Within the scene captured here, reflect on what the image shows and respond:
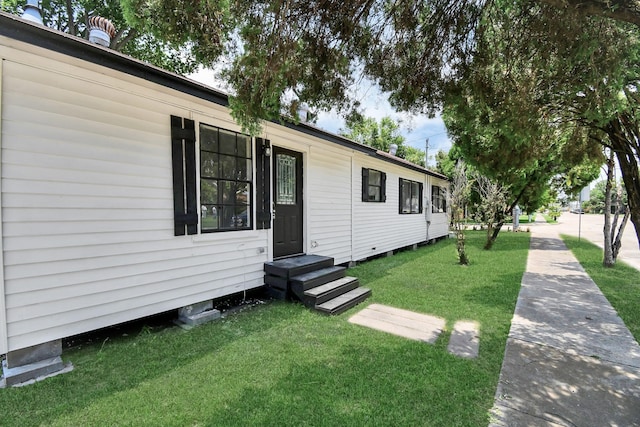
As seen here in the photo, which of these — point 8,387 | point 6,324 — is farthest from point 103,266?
point 8,387

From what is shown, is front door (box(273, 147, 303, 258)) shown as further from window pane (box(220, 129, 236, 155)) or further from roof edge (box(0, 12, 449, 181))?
roof edge (box(0, 12, 449, 181))

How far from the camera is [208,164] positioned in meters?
4.08

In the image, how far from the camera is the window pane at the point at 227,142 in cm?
429

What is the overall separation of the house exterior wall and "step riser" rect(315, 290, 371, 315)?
1301 mm

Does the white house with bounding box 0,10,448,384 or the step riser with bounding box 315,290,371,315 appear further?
the step riser with bounding box 315,290,371,315

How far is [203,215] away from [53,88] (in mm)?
1895

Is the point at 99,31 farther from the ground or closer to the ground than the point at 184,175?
farther from the ground

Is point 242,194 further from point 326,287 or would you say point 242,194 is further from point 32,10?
point 32,10

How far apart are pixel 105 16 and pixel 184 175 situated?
45.5ft

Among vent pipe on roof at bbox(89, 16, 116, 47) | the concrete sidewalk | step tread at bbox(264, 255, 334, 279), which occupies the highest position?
vent pipe on roof at bbox(89, 16, 116, 47)

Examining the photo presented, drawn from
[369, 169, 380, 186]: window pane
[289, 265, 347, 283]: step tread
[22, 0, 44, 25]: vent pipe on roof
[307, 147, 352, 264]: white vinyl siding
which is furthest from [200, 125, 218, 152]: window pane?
[369, 169, 380, 186]: window pane

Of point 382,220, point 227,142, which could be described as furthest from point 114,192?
point 382,220

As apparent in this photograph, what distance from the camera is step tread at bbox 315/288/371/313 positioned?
413cm

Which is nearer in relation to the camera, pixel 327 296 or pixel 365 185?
pixel 327 296
